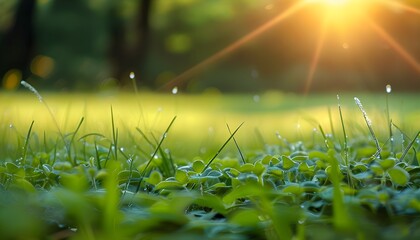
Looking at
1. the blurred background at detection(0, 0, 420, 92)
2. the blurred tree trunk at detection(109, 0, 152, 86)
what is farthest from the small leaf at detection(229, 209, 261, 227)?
the blurred tree trunk at detection(109, 0, 152, 86)

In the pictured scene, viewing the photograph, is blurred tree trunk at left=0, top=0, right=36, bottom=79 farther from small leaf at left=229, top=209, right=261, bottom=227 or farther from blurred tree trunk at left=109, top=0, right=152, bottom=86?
small leaf at left=229, top=209, right=261, bottom=227

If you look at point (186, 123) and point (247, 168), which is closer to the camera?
point (247, 168)

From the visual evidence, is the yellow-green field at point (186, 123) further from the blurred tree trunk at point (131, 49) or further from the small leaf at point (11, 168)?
the blurred tree trunk at point (131, 49)

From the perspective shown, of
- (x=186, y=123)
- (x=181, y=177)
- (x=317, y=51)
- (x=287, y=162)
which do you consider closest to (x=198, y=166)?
(x=181, y=177)

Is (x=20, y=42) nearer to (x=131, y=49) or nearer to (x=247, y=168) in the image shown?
(x=131, y=49)

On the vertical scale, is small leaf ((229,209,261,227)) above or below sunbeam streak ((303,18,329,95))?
below
